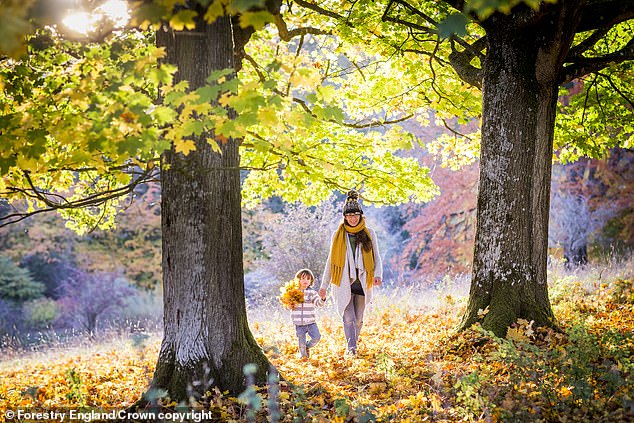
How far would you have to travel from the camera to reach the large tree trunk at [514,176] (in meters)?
6.09

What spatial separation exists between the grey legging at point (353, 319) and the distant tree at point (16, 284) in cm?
1549

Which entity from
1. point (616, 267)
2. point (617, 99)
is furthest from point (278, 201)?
point (617, 99)

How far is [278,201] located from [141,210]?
873 centimetres

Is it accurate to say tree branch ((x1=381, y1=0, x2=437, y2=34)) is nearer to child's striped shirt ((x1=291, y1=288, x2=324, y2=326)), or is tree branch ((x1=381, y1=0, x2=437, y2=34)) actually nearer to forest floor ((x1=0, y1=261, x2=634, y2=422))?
child's striped shirt ((x1=291, y1=288, x2=324, y2=326))

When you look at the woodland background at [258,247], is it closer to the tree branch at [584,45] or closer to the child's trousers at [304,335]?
the child's trousers at [304,335]

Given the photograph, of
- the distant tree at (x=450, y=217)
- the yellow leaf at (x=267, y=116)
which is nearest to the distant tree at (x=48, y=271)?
the distant tree at (x=450, y=217)

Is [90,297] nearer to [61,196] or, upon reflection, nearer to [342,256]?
[342,256]

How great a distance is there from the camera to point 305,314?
683 cm

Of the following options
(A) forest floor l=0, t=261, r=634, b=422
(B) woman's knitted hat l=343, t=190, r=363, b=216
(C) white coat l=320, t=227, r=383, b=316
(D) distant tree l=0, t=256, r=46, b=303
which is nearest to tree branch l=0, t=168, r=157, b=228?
(A) forest floor l=0, t=261, r=634, b=422

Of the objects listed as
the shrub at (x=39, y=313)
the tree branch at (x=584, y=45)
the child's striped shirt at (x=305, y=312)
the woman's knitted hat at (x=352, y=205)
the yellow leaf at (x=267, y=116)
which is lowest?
the shrub at (x=39, y=313)

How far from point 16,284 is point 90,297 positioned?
243 cm

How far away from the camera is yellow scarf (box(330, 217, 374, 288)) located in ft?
22.6

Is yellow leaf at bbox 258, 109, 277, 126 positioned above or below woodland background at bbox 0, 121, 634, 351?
above

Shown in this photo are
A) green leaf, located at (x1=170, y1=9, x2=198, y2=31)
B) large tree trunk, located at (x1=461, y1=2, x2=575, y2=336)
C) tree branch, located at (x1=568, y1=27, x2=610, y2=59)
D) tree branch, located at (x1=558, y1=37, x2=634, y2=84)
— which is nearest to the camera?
green leaf, located at (x1=170, y1=9, x2=198, y2=31)
